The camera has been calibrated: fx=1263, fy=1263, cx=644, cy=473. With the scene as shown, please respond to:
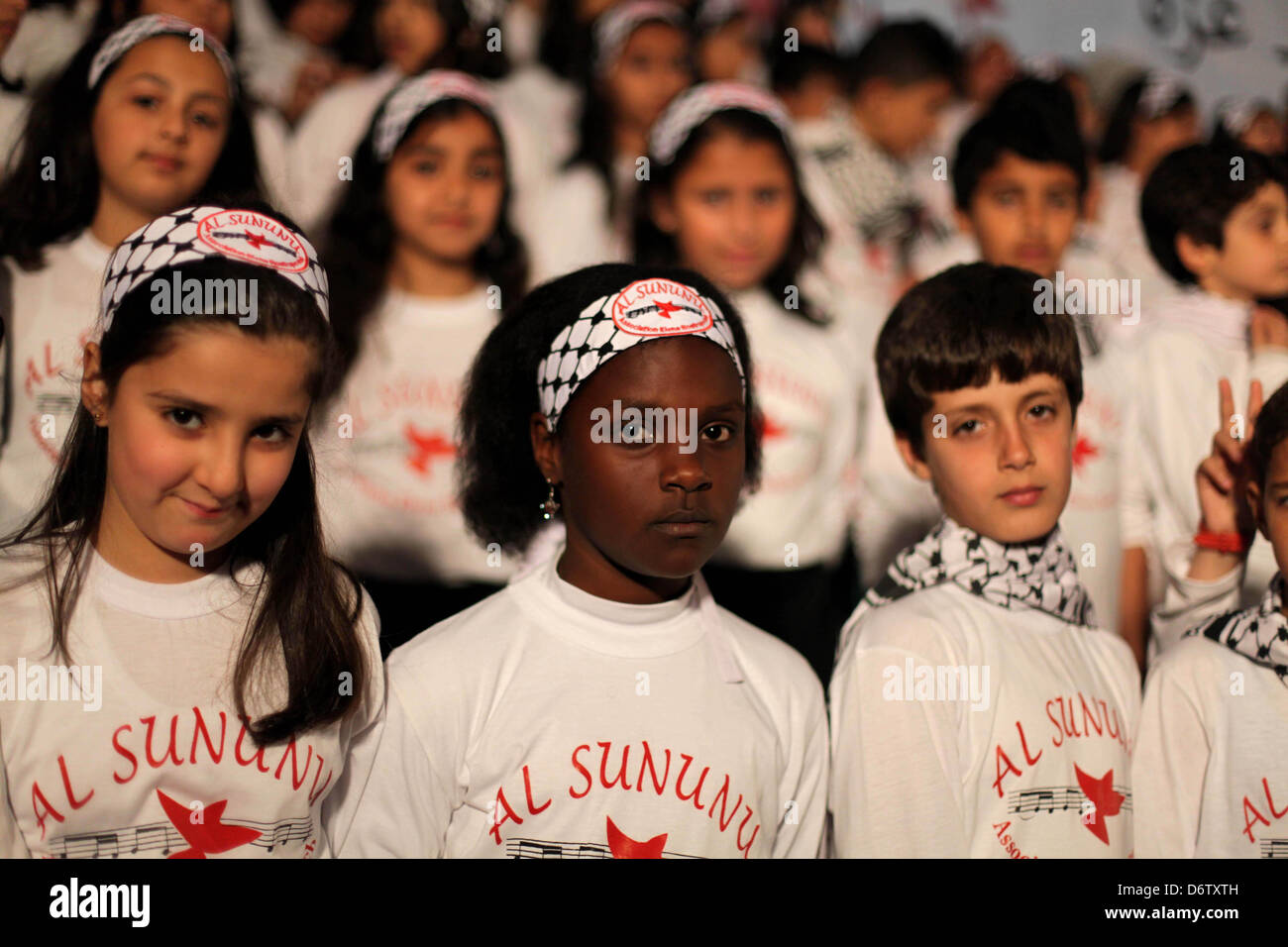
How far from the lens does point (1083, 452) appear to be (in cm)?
262

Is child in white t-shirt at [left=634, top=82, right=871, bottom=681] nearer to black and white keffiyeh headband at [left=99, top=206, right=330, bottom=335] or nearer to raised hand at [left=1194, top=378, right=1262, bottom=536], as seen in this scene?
raised hand at [left=1194, top=378, right=1262, bottom=536]

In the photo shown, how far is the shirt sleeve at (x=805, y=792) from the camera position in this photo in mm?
1901

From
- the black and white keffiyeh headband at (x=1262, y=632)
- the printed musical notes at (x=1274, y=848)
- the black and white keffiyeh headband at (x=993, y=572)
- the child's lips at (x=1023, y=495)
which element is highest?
the child's lips at (x=1023, y=495)

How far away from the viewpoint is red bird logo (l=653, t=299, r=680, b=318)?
1.83m

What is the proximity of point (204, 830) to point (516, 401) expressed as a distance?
2.51 feet

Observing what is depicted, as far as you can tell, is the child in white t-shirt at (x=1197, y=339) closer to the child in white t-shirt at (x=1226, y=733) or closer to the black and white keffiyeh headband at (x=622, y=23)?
the child in white t-shirt at (x=1226, y=733)

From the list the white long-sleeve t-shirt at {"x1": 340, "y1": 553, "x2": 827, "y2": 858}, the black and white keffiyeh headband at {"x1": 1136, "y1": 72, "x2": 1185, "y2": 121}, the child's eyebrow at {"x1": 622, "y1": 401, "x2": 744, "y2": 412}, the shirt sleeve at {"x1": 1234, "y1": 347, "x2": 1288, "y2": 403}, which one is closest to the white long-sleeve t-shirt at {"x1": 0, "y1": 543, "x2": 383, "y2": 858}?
the white long-sleeve t-shirt at {"x1": 340, "y1": 553, "x2": 827, "y2": 858}

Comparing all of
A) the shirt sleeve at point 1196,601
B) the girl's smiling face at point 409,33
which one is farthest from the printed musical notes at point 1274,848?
the girl's smiling face at point 409,33

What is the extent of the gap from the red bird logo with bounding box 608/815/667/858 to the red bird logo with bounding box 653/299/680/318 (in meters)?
0.73

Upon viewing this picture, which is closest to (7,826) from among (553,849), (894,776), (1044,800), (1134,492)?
(553,849)

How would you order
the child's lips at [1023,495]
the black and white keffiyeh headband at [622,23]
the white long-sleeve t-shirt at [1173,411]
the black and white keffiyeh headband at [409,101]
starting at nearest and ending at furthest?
the child's lips at [1023,495]
the white long-sleeve t-shirt at [1173,411]
the black and white keffiyeh headband at [409,101]
the black and white keffiyeh headband at [622,23]

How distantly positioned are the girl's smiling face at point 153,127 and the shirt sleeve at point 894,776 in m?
1.46

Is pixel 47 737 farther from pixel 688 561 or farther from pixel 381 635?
pixel 688 561

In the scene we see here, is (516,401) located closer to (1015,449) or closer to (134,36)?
(1015,449)
